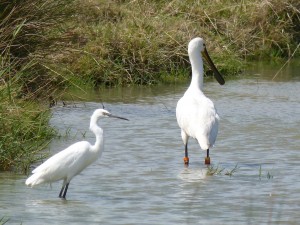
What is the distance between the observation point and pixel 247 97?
17094 mm

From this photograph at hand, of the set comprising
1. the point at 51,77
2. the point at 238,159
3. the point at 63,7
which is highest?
the point at 63,7

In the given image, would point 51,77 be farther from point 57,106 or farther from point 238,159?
point 238,159

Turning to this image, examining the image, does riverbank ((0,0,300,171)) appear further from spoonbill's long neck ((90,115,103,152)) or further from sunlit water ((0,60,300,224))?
spoonbill's long neck ((90,115,103,152))

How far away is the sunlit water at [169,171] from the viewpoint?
361 inches

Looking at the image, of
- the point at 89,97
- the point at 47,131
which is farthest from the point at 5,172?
the point at 89,97

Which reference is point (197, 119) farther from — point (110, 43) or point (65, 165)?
point (110, 43)

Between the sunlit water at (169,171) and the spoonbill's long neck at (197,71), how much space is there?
812 mm

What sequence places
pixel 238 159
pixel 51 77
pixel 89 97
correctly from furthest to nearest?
pixel 89 97 < pixel 51 77 < pixel 238 159

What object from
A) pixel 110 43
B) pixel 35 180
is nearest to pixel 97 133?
pixel 35 180

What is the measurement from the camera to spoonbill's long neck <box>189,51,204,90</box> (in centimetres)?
1269

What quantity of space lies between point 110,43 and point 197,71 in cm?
548

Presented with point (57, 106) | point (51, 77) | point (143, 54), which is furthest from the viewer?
point (143, 54)

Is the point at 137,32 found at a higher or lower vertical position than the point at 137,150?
higher

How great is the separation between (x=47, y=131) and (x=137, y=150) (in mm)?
1093
